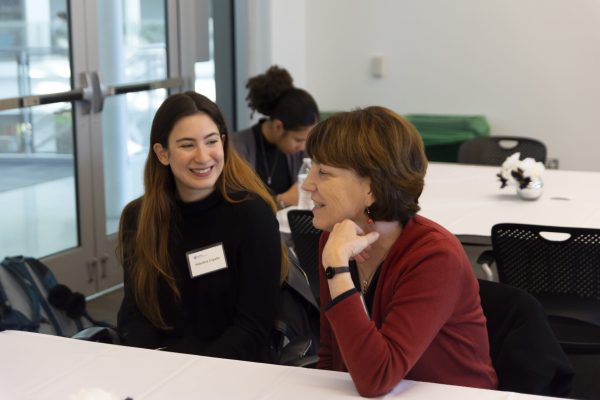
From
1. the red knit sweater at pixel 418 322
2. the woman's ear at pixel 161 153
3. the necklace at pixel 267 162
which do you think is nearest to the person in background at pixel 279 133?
the necklace at pixel 267 162

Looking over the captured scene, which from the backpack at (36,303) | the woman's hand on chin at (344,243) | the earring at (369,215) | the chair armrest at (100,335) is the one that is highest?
the earring at (369,215)

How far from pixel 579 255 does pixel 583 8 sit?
387 cm

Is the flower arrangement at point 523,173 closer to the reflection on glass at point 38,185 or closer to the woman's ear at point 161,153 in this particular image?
the woman's ear at point 161,153

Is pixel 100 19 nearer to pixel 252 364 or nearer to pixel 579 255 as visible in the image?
pixel 579 255

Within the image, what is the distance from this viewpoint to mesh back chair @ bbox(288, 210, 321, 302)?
3186mm

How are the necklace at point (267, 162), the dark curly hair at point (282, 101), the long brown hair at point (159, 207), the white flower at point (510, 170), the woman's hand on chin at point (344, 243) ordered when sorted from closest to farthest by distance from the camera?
the woman's hand on chin at point (344, 243)
the long brown hair at point (159, 207)
the white flower at point (510, 170)
the dark curly hair at point (282, 101)
the necklace at point (267, 162)

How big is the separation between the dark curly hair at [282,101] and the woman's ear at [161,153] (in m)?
1.54

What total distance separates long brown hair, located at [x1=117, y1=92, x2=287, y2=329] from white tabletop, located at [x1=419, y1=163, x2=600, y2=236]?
0.99m

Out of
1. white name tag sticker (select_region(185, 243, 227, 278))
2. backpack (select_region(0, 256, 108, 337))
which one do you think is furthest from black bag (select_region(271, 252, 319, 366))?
backpack (select_region(0, 256, 108, 337))

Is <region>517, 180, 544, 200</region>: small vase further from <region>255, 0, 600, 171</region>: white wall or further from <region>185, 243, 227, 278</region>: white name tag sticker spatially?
<region>255, 0, 600, 171</region>: white wall

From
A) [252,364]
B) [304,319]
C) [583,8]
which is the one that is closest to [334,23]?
[583,8]

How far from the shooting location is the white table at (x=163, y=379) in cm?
180

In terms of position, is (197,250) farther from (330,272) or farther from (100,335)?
(330,272)

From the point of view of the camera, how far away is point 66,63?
4.78 meters
